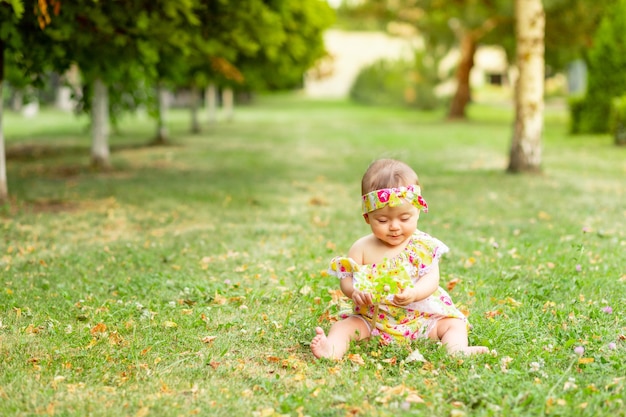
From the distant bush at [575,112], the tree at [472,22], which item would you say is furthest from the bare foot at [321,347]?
the tree at [472,22]

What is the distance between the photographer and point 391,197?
3906 mm

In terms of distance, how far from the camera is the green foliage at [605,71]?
62.8 ft

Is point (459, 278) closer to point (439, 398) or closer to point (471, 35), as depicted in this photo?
point (439, 398)

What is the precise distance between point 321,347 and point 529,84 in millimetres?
8937

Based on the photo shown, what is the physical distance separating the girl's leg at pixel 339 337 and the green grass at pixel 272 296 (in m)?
0.07

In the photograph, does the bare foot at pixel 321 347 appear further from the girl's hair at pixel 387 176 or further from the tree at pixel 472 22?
the tree at pixel 472 22

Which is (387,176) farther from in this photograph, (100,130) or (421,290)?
(100,130)

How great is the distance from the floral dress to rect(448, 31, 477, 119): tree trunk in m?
25.5

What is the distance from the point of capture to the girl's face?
13.2 feet

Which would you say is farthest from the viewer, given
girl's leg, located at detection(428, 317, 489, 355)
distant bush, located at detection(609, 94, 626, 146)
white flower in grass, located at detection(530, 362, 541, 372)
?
distant bush, located at detection(609, 94, 626, 146)

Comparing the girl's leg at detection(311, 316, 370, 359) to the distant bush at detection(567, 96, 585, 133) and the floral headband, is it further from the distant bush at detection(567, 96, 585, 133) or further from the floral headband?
the distant bush at detection(567, 96, 585, 133)

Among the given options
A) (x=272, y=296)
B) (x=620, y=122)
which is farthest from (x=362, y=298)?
(x=620, y=122)

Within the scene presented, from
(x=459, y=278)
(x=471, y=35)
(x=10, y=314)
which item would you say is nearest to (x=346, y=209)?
(x=459, y=278)

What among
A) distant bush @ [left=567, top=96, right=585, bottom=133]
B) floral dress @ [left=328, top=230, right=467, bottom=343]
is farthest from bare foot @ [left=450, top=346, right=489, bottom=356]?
distant bush @ [left=567, top=96, right=585, bottom=133]
